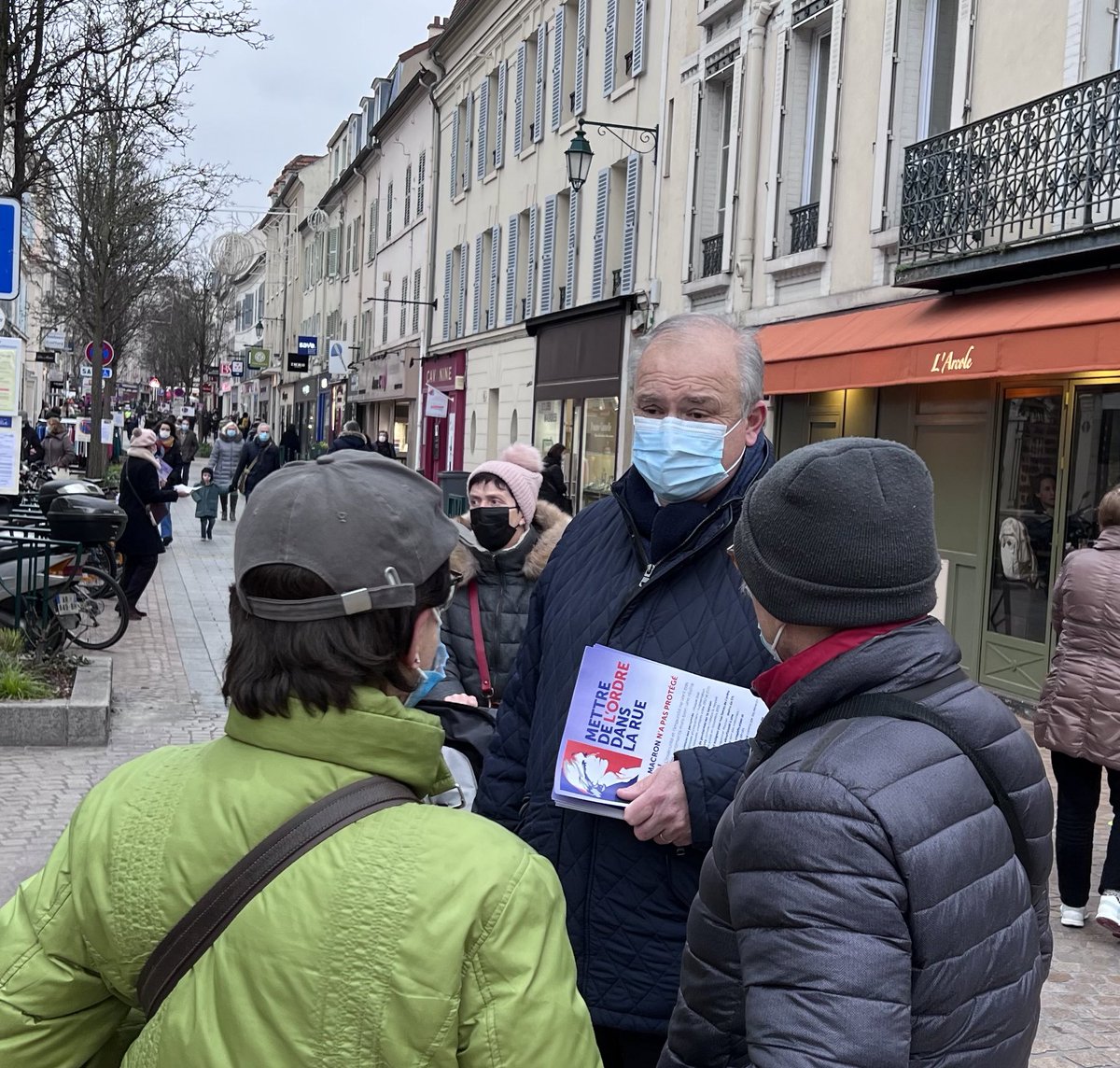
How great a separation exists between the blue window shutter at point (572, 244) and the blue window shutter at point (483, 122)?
22.8 feet

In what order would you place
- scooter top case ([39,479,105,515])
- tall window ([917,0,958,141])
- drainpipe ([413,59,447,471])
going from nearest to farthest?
1. scooter top case ([39,479,105,515])
2. tall window ([917,0,958,141])
3. drainpipe ([413,59,447,471])

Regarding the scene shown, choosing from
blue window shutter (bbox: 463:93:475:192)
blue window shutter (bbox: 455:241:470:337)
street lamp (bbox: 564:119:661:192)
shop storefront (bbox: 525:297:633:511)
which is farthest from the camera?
blue window shutter (bbox: 455:241:470:337)

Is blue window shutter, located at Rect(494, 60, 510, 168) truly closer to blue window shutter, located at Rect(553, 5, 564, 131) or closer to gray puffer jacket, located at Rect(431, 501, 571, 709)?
blue window shutter, located at Rect(553, 5, 564, 131)

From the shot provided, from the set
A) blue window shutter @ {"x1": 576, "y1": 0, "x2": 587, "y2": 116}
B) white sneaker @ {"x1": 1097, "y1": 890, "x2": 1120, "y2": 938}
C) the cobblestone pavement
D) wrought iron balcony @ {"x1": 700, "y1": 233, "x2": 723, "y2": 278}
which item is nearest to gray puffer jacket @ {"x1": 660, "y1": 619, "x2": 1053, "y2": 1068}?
the cobblestone pavement

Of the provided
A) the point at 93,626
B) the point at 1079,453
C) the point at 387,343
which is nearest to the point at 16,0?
the point at 93,626

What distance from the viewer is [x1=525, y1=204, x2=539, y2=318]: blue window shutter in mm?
27375

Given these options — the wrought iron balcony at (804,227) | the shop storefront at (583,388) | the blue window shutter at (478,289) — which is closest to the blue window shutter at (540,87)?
the shop storefront at (583,388)

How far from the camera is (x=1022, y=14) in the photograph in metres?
11.5

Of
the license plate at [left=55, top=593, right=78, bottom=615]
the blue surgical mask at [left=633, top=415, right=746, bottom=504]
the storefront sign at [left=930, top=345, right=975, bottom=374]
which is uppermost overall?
the storefront sign at [left=930, top=345, right=975, bottom=374]

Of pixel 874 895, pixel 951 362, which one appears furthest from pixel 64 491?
pixel 874 895

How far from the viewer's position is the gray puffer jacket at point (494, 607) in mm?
4660

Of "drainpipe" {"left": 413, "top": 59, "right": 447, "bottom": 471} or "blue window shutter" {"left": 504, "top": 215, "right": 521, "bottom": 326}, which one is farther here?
"drainpipe" {"left": 413, "top": 59, "right": 447, "bottom": 471}

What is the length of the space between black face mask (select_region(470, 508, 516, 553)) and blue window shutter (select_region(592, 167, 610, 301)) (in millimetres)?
18801

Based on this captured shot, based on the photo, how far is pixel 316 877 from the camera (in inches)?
60.6
